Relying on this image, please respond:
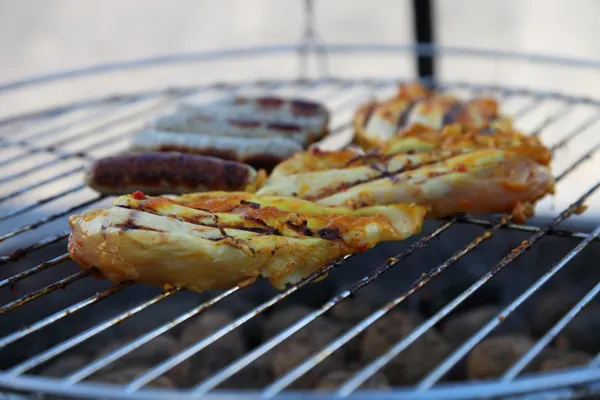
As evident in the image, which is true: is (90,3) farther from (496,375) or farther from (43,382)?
(43,382)

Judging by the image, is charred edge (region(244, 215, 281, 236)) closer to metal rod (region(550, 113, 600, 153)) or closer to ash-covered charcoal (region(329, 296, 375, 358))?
ash-covered charcoal (region(329, 296, 375, 358))

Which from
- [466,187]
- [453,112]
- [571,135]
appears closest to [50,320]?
[466,187]

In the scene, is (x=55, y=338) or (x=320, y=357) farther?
(x=55, y=338)

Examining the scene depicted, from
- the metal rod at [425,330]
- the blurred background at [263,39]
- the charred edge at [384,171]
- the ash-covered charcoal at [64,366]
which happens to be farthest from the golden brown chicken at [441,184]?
the blurred background at [263,39]

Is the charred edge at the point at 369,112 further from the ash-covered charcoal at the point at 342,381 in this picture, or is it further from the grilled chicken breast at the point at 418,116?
the ash-covered charcoal at the point at 342,381

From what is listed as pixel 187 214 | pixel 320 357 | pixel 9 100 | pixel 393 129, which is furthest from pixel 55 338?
pixel 9 100

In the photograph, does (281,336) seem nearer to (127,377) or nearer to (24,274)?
(24,274)
